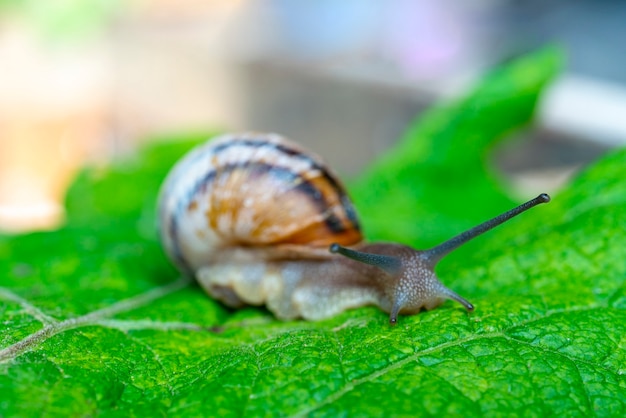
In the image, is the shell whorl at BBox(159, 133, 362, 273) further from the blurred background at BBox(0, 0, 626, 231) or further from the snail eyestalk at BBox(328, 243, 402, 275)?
the blurred background at BBox(0, 0, 626, 231)

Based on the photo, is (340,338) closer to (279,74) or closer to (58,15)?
(279,74)

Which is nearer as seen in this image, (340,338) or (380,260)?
(340,338)

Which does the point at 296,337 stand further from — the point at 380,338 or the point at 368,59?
the point at 368,59

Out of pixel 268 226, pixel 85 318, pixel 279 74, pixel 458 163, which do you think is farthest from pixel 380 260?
pixel 279 74

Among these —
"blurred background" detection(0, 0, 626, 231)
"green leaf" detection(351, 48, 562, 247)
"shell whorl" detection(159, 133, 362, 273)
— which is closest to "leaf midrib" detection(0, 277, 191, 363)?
"shell whorl" detection(159, 133, 362, 273)

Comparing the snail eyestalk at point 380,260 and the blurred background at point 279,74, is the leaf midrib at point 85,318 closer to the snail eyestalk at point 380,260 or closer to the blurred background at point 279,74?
the snail eyestalk at point 380,260

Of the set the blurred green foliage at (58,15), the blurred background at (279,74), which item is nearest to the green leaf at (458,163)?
the blurred background at (279,74)
